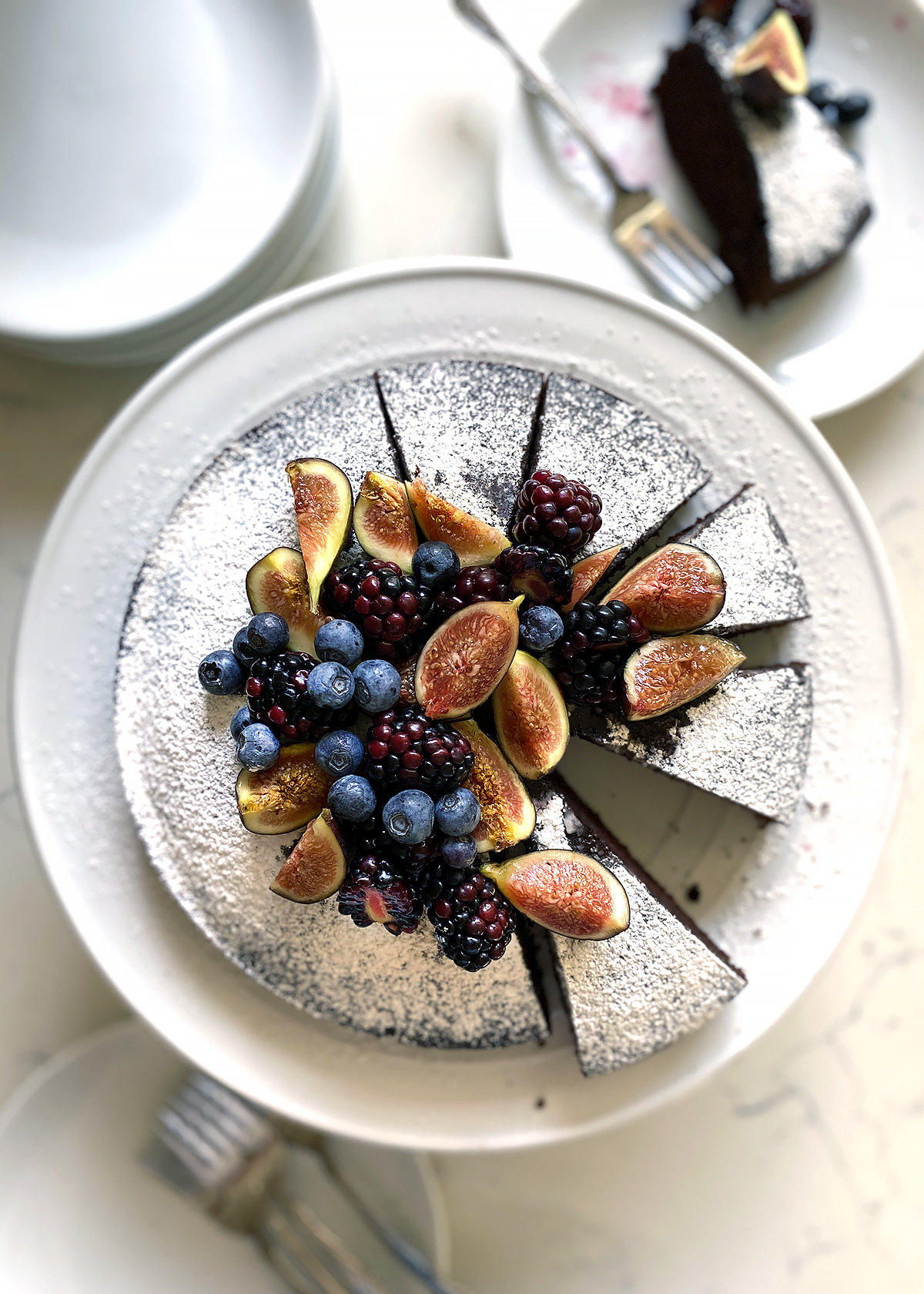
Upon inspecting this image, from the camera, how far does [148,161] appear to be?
91.0 inches

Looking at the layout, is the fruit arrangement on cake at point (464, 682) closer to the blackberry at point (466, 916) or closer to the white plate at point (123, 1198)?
the blackberry at point (466, 916)

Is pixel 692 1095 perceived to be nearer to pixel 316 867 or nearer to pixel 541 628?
pixel 316 867

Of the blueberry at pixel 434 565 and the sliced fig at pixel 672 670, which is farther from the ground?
the blueberry at pixel 434 565

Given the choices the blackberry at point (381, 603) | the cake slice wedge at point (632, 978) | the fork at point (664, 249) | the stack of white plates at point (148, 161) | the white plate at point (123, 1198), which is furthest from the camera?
the fork at point (664, 249)

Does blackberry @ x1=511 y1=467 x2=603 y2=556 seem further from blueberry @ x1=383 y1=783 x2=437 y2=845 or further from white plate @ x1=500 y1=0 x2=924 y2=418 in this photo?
white plate @ x1=500 y1=0 x2=924 y2=418

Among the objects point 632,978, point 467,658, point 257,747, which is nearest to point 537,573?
point 467,658

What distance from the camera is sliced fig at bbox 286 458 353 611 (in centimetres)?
183

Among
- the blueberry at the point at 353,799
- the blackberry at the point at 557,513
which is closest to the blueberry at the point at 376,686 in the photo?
the blueberry at the point at 353,799

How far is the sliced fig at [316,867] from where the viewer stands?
1.74 meters

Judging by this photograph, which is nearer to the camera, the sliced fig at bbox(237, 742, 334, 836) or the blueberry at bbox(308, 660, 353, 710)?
the blueberry at bbox(308, 660, 353, 710)

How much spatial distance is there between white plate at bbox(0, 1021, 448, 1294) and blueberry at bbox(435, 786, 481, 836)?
3.86 feet

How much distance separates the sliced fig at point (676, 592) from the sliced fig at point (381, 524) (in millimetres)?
420

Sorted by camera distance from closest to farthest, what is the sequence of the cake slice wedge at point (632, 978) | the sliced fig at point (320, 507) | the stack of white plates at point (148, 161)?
the sliced fig at point (320, 507), the cake slice wedge at point (632, 978), the stack of white plates at point (148, 161)

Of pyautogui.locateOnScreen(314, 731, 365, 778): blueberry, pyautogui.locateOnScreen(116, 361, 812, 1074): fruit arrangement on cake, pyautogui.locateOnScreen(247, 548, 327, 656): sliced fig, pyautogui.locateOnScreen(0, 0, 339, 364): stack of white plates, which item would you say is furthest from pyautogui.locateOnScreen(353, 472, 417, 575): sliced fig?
pyautogui.locateOnScreen(0, 0, 339, 364): stack of white plates
